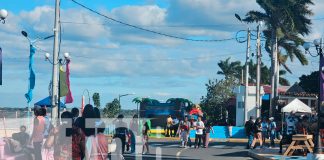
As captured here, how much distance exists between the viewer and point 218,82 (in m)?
74.2

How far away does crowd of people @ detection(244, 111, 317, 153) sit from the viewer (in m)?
25.0

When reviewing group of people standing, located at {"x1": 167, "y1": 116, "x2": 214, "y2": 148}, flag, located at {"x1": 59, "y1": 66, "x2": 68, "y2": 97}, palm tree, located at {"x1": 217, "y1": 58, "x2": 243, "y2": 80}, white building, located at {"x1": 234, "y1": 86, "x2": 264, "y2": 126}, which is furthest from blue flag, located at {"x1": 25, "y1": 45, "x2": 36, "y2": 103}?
palm tree, located at {"x1": 217, "y1": 58, "x2": 243, "y2": 80}

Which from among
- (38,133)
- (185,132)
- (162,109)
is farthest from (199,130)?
(162,109)

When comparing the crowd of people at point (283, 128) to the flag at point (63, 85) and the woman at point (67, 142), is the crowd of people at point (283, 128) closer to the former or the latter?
the flag at point (63, 85)

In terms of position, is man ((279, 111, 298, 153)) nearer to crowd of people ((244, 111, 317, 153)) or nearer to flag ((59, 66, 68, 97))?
crowd of people ((244, 111, 317, 153))

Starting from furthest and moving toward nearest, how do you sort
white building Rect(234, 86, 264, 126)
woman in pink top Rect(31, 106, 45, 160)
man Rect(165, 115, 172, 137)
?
white building Rect(234, 86, 264, 126) < man Rect(165, 115, 172, 137) < woman in pink top Rect(31, 106, 45, 160)

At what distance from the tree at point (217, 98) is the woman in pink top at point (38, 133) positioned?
5163 centimetres

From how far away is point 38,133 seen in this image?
15.0m

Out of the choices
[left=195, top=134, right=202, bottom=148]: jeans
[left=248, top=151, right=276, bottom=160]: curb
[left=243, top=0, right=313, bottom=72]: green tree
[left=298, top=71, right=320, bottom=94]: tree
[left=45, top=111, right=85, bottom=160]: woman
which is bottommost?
[left=248, top=151, right=276, bottom=160]: curb

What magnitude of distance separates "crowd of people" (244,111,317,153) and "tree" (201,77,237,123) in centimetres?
3495

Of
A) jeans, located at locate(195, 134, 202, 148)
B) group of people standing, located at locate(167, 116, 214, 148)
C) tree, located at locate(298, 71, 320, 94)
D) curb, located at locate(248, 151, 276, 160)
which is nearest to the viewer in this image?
curb, located at locate(248, 151, 276, 160)

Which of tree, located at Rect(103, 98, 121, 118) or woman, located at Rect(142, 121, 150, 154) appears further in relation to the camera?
tree, located at Rect(103, 98, 121, 118)

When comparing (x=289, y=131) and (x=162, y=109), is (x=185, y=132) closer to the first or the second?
(x=289, y=131)

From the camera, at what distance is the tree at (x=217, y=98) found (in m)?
68.1
